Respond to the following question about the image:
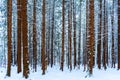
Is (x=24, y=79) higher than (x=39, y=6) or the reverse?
the reverse

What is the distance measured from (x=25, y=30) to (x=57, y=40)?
122 ft

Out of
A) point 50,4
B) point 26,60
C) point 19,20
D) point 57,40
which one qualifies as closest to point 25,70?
point 26,60

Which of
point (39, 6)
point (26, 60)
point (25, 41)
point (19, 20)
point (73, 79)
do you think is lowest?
point (73, 79)

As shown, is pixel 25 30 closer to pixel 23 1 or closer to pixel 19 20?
pixel 23 1

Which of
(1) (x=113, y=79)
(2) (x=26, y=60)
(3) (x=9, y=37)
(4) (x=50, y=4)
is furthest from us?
(4) (x=50, y=4)

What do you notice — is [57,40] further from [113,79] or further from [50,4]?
[113,79]

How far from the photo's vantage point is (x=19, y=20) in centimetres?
2369

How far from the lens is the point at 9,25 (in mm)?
20969

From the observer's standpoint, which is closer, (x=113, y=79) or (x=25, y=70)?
(x=113, y=79)

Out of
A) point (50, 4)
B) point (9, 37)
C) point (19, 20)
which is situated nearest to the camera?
point (9, 37)

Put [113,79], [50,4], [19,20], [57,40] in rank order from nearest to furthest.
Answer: [113,79], [19,20], [50,4], [57,40]

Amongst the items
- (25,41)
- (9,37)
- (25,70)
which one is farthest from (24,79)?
(9,37)

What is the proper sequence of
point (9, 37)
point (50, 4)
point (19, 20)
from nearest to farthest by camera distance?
point (9, 37)
point (19, 20)
point (50, 4)

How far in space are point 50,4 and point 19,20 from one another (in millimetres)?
20810
